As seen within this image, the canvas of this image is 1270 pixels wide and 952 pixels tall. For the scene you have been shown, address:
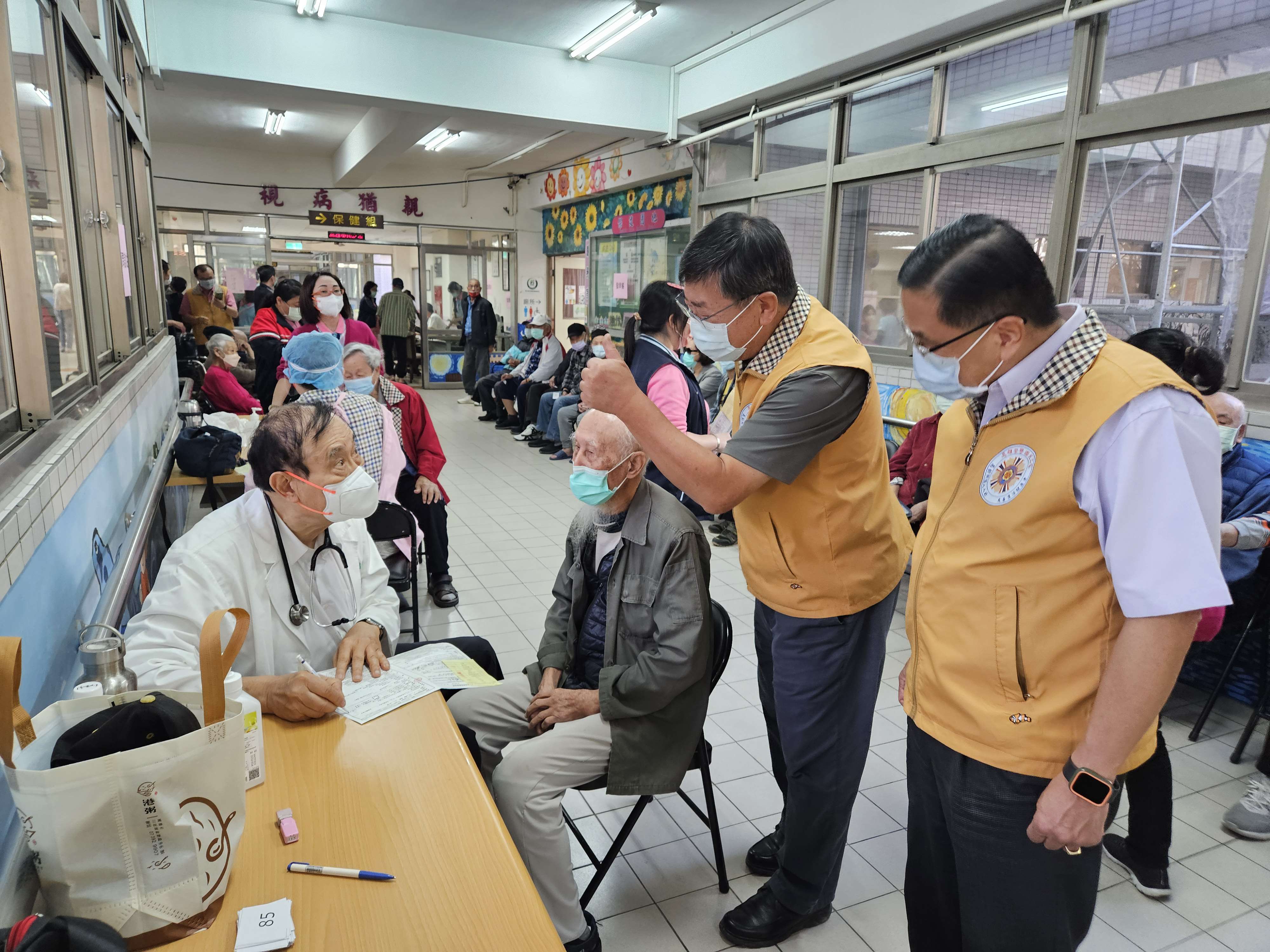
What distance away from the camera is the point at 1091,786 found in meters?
1.11

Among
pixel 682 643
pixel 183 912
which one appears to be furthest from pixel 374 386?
pixel 183 912

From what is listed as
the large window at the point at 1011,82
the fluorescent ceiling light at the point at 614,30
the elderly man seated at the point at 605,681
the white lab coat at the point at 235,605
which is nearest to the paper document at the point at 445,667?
the white lab coat at the point at 235,605

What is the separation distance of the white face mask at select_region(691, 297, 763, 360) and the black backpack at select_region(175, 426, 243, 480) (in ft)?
9.02

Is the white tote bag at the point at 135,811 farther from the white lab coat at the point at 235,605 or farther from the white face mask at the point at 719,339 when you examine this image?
the white face mask at the point at 719,339

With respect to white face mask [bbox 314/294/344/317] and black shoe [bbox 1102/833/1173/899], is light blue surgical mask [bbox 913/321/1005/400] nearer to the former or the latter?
black shoe [bbox 1102/833/1173/899]

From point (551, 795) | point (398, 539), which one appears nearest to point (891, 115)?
point (398, 539)

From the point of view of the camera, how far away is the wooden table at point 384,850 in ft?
3.27

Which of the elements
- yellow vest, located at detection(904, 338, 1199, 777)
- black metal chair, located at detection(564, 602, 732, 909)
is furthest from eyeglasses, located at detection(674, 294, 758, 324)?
black metal chair, located at detection(564, 602, 732, 909)

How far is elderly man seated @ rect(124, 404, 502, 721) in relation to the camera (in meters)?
1.51

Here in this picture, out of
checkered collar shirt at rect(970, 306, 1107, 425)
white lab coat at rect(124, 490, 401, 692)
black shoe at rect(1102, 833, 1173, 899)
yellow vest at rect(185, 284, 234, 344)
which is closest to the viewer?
checkered collar shirt at rect(970, 306, 1107, 425)

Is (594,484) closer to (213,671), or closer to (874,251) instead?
(213,671)

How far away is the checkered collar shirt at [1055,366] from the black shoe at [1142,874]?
1617 millimetres

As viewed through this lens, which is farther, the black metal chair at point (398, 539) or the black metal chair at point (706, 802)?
the black metal chair at point (398, 539)

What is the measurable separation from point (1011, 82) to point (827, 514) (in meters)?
4.48
